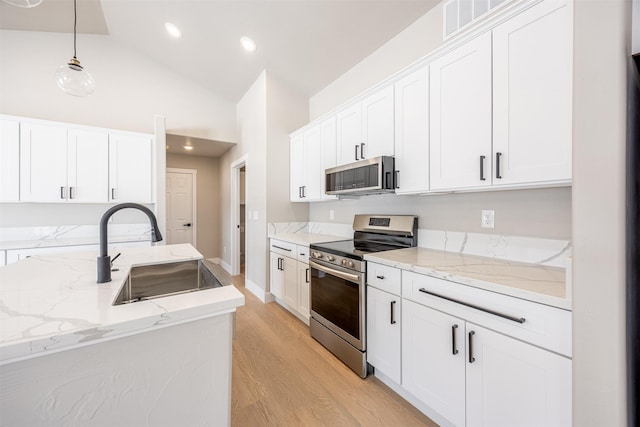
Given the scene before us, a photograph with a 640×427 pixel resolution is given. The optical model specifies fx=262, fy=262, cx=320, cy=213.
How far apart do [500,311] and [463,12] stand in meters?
1.89

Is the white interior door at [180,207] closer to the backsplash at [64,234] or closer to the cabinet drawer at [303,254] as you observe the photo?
the backsplash at [64,234]

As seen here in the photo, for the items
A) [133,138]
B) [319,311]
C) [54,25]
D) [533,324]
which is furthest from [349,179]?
[54,25]

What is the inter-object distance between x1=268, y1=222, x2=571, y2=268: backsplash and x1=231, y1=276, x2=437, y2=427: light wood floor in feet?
3.71

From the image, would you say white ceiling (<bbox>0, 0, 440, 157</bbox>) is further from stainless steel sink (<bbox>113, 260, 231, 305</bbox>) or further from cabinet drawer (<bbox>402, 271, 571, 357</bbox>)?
stainless steel sink (<bbox>113, 260, 231, 305</bbox>)

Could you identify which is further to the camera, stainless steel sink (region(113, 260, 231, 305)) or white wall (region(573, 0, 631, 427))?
stainless steel sink (region(113, 260, 231, 305))

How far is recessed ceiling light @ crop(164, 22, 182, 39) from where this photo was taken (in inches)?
130

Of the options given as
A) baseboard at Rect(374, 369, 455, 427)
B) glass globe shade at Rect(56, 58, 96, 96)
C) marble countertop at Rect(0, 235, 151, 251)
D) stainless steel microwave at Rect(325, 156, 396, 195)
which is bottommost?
baseboard at Rect(374, 369, 455, 427)

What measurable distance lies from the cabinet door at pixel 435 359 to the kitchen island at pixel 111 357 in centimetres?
114

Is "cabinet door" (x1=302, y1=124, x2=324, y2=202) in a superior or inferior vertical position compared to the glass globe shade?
inferior

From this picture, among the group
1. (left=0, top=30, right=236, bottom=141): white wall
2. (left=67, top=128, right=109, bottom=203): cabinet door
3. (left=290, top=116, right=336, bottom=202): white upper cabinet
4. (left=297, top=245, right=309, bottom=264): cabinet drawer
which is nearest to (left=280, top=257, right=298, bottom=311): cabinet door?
(left=297, top=245, right=309, bottom=264): cabinet drawer

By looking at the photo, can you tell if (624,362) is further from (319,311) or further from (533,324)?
(319,311)

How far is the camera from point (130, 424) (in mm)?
787

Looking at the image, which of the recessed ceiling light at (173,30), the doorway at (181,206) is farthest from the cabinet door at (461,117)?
the doorway at (181,206)

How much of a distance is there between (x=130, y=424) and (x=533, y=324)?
153 centimetres
